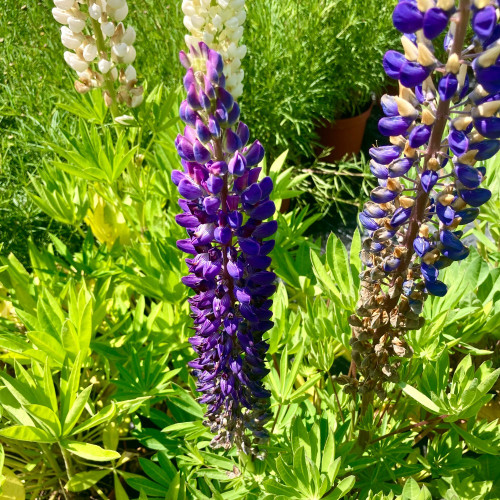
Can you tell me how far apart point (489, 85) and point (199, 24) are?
0.56m

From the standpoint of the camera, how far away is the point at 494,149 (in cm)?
102

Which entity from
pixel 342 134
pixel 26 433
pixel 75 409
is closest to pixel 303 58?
pixel 342 134

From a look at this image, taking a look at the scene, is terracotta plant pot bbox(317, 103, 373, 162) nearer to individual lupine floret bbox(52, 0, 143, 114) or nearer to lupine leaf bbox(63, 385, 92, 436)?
individual lupine floret bbox(52, 0, 143, 114)

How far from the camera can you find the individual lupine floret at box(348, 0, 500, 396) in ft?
3.02

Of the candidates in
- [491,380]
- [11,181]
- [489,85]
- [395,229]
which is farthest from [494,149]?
[11,181]

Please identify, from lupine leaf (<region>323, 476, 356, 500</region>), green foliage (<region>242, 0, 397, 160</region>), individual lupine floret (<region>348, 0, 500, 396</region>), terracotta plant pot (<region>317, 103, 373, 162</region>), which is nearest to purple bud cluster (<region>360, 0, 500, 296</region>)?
individual lupine floret (<region>348, 0, 500, 396</region>)

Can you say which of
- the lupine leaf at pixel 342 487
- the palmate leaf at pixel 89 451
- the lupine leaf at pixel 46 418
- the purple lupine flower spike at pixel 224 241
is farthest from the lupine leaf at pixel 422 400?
the lupine leaf at pixel 46 418

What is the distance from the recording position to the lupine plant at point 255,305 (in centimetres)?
105

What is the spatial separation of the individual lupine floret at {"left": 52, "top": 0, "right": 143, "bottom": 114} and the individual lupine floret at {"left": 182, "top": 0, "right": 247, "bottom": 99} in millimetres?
771

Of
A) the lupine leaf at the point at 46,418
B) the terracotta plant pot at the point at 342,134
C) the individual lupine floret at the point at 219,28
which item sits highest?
the individual lupine floret at the point at 219,28

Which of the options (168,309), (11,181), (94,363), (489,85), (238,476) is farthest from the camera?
(11,181)

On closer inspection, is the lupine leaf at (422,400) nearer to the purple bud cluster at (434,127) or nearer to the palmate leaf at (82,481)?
the purple bud cluster at (434,127)

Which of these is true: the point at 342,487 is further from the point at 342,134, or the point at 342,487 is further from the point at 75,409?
the point at 342,134

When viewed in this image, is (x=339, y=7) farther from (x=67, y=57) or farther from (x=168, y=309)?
(x=168, y=309)
